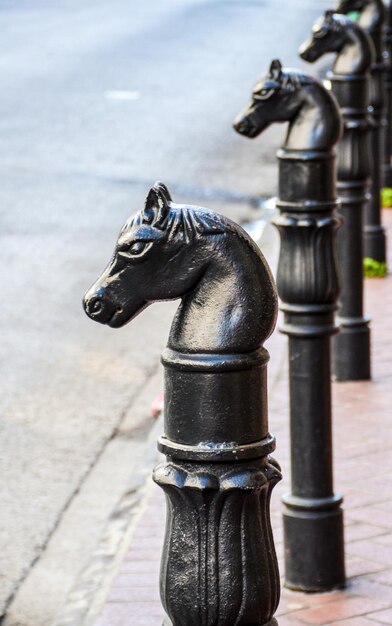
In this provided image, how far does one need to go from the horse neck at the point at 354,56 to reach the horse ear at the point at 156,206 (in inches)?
155

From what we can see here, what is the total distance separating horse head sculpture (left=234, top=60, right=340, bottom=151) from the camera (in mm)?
4172

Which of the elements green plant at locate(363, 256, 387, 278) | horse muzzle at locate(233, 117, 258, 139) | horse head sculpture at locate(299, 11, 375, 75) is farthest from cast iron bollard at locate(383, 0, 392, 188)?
horse muzzle at locate(233, 117, 258, 139)

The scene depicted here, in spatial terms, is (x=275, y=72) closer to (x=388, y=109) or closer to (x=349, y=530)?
(x=349, y=530)

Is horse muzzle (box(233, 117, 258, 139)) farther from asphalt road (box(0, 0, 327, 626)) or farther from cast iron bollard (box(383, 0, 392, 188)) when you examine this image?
cast iron bollard (box(383, 0, 392, 188))

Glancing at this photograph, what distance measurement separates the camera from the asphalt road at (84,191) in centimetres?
554

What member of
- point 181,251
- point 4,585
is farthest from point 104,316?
point 4,585

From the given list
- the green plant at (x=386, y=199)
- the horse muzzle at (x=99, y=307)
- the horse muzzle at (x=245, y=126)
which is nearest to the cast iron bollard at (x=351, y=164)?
the horse muzzle at (x=245, y=126)

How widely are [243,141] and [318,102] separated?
10.8 metres

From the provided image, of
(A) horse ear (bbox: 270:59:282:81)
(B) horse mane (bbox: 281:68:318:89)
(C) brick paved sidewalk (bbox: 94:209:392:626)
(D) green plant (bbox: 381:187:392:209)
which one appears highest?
(A) horse ear (bbox: 270:59:282:81)

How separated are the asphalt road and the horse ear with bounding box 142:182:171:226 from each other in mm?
2355

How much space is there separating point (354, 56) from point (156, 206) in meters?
3.97

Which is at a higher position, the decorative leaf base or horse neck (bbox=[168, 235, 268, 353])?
horse neck (bbox=[168, 235, 268, 353])

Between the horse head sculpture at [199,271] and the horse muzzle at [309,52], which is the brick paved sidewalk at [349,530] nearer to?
the horse muzzle at [309,52]

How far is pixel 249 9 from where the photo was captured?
28.3 meters
